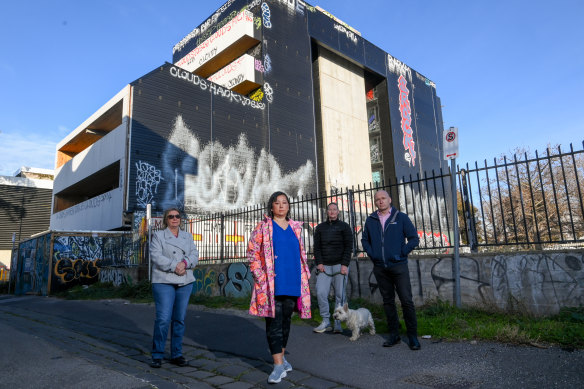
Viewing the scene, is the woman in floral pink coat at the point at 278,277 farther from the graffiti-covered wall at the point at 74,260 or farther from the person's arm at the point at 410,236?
the graffiti-covered wall at the point at 74,260

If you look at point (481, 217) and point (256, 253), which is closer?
point (256, 253)

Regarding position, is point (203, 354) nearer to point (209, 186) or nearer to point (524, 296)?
point (524, 296)

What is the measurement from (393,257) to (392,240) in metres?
0.21

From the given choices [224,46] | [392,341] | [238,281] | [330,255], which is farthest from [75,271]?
[224,46]

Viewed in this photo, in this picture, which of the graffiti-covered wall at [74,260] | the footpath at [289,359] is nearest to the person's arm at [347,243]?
the footpath at [289,359]

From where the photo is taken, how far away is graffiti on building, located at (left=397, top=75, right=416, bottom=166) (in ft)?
119

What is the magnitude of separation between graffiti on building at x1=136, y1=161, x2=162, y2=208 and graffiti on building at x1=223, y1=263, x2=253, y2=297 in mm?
10195

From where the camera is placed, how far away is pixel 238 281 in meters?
9.78

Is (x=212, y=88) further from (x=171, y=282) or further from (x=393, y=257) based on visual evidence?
(x=393, y=257)

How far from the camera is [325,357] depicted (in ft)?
14.4

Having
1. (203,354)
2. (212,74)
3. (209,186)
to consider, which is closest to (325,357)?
(203,354)

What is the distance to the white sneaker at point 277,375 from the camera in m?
3.39

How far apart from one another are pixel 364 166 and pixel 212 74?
14189 mm

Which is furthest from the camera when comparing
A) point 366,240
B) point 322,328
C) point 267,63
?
point 267,63
